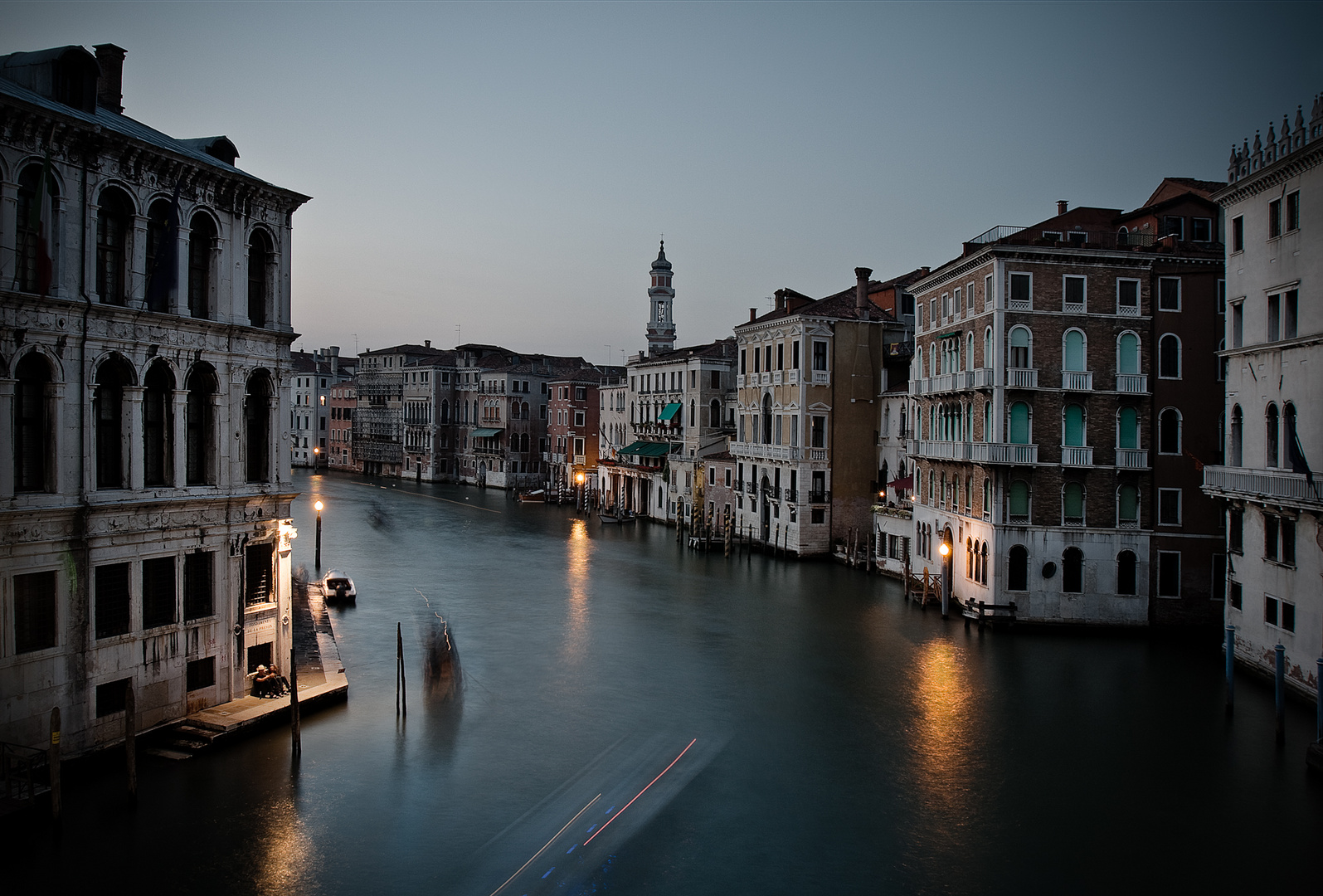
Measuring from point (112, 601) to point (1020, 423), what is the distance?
23.3 meters

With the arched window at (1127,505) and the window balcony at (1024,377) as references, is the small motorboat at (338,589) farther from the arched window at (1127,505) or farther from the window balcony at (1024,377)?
the arched window at (1127,505)

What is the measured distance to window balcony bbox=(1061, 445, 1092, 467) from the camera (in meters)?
26.8

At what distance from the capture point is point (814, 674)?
74.5ft

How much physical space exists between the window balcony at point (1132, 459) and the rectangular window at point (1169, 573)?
8.46 ft

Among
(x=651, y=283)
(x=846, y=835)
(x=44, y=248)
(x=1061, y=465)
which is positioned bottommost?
(x=846, y=835)

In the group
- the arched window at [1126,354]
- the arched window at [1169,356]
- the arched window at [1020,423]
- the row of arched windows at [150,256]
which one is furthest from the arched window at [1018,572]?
the row of arched windows at [150,256]

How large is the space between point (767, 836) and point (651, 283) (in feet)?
252

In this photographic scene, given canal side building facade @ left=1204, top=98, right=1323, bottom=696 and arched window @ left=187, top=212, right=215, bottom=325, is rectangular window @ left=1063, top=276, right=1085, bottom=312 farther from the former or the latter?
arched window @ left=187, top=212, right=215, bottom=325

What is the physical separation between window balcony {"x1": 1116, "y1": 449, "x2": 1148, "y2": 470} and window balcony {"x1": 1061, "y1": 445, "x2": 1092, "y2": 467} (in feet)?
2.80

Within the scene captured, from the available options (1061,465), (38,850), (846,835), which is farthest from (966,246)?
(38,850)

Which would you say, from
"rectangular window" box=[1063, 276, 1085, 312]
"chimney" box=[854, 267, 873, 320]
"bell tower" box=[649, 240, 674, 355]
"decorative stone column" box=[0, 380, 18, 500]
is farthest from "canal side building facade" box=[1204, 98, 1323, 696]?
"bell tower" box=[649, 240, 674, 355]

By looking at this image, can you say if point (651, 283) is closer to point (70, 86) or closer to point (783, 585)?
point (783, 585)

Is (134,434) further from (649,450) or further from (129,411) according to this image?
(649,450)

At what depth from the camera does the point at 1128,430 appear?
2711cm
